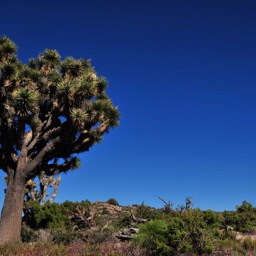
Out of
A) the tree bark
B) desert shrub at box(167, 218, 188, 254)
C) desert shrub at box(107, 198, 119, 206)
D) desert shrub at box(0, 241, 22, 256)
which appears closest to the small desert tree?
the tree bark

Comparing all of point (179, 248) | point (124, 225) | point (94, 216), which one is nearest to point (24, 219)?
point (94, 216)

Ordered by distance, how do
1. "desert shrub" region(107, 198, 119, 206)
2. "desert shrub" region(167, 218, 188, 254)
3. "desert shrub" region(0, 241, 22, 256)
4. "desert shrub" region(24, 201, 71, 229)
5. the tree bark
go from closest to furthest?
"desert shrub" region(0, 241, 22, 256), "desert shrub" region(167, 218, 188, 254), the tree bark, "desert shrub" region(24, 201, 71, 229), "desert shrub" region(107, 198, 119, 206)

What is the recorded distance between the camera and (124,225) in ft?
77.9

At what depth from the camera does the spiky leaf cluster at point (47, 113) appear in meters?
16.1

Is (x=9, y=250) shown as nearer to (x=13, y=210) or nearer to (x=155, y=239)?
(x=155, y=239)

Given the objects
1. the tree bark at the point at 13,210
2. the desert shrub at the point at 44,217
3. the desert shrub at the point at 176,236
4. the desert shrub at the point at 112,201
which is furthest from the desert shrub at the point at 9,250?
the desert shrub at the point at 112,201

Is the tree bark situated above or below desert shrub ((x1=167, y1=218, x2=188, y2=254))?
above

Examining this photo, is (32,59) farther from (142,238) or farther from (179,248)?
(179,248)

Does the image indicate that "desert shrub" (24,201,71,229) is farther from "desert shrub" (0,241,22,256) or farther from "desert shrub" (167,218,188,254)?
"desert shrub" (167,218,188,254)

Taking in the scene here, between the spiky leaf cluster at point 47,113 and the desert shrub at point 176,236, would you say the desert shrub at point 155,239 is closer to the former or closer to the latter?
the desert shrub at point 176,236

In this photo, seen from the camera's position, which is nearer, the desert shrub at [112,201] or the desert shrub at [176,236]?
the desert shrub at [176,236]

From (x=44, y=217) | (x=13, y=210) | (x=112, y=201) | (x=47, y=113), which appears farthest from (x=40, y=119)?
(x=112, y=201)

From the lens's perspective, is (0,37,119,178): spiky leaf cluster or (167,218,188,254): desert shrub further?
(0,37,119,178): spiky leaf cluster

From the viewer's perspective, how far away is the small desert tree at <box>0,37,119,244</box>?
1566 cm
